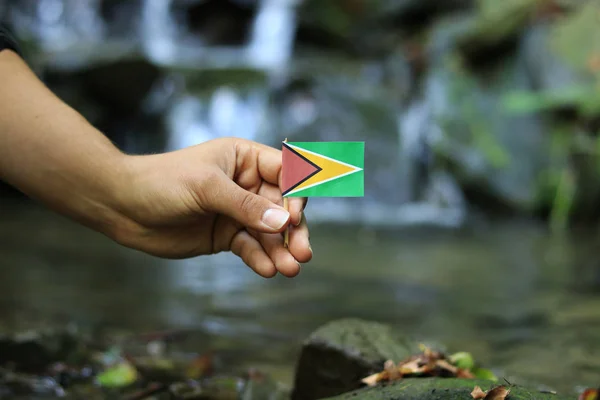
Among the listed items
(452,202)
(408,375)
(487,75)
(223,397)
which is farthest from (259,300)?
(487,75)

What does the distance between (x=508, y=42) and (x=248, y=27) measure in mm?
6902

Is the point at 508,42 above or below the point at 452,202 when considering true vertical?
above

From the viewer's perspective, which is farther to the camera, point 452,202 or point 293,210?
point 452,202

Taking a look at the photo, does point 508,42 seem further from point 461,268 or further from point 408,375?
point 408,375

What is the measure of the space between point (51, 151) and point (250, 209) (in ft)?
2.20

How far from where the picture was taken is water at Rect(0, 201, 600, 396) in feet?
10.8

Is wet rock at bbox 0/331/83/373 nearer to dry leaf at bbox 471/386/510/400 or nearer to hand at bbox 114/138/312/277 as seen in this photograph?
hand at bbox 114/138/312/277

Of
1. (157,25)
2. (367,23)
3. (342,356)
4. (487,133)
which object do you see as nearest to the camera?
(342,356)

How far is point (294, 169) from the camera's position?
→ 62.6 inches

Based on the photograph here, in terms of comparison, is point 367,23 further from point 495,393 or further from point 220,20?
point 495,393

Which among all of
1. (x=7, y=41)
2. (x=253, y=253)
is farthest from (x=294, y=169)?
(x=7, y=41)

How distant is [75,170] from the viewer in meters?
1.77

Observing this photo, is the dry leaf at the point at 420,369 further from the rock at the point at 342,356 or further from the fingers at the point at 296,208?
the fingers at the point at 296,208

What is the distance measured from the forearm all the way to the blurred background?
0.50m
